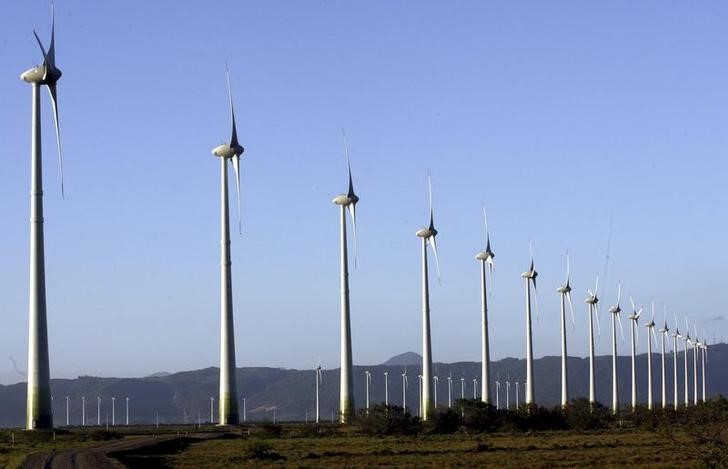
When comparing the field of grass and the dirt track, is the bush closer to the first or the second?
the field of grass

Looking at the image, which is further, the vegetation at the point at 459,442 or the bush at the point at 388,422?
the bush at the point at 388,422

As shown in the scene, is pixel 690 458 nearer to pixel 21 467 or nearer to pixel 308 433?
pixel 21 467

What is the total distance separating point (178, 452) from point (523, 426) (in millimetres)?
49029

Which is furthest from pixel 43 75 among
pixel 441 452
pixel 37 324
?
pixel 441 452

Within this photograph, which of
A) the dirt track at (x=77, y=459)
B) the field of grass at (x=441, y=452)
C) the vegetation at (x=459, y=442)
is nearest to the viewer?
the dirt track at (x=77, y=459)

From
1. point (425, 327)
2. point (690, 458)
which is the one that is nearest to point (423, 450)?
point (690, 458)

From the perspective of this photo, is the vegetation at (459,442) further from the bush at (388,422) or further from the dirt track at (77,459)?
the dirt track at (77,459)

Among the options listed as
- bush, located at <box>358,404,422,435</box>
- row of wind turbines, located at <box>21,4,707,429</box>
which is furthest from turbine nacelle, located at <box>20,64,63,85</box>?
bush, located at <box>358,404,422,435</box>

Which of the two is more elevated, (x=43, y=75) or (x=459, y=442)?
(x=43, y=75)

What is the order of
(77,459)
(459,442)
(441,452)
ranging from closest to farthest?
(77,459)
(441,452)
(459,442)

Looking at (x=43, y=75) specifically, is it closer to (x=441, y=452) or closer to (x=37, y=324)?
(x=37, y=324)

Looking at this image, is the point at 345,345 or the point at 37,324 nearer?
the point at 37,324

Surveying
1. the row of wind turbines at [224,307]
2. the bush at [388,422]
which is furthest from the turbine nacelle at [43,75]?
the bush at [388,422]

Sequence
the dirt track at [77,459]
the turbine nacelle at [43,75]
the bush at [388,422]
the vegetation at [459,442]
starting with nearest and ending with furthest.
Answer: the dirt track at [77,459]
the vegetation at [459,442]
the turbine nacelle at [43,75]
the bush at [388,422]
